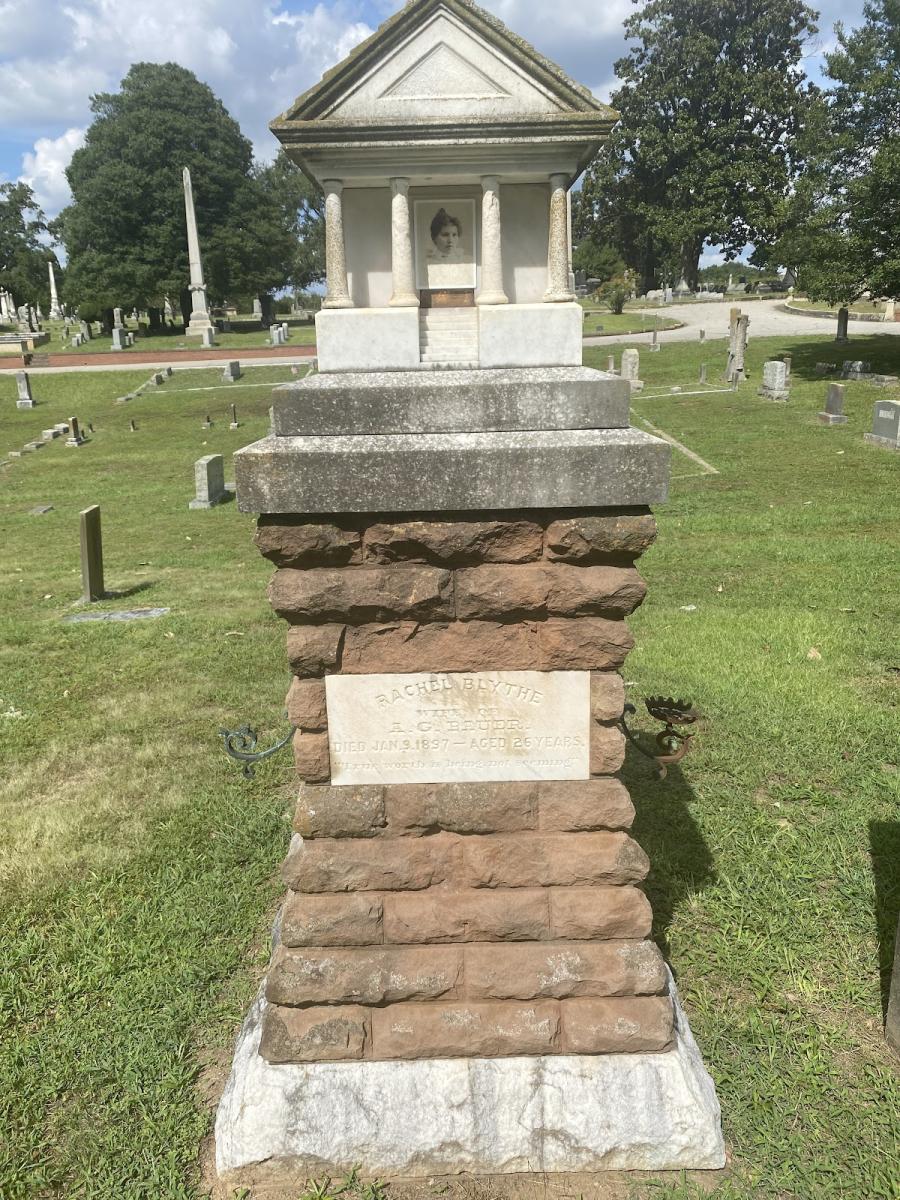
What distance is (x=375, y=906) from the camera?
8.84 feet

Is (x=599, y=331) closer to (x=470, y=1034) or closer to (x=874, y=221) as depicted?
(x=874, y=221)

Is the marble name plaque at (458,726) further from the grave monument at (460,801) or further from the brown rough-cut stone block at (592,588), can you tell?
the brown rough-cut stone block at (592,588)

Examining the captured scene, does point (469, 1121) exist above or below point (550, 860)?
below

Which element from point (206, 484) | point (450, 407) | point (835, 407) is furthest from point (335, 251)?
point (835, 407)

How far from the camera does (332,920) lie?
2689 mm

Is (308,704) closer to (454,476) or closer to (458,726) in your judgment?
(458,726)

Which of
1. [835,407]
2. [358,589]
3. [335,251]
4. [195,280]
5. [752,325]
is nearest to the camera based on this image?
[358,589]

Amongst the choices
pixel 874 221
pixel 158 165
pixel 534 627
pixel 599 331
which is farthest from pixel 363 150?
pixel 158 165

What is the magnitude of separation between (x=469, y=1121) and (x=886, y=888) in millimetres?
2438

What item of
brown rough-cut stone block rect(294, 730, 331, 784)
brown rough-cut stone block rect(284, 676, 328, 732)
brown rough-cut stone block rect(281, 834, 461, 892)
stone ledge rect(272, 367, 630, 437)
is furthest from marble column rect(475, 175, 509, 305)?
brown rough-cut stone block rect(281, 834, 461, 892)

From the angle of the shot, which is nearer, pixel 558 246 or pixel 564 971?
pixel 564 971

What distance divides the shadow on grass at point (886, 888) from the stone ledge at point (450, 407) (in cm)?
258

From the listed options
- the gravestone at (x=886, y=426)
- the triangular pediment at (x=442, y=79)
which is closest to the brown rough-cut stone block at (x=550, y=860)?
the triangular pediment at (x=442, y=79)

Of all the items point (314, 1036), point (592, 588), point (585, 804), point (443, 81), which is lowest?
point (314, 1036)
